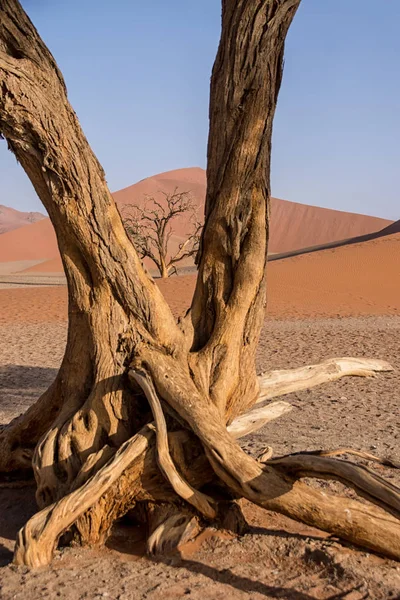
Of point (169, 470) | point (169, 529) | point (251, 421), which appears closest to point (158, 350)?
point (169, 470)

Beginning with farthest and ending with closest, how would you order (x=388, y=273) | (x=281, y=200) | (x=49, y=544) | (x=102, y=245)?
(x=281, y=200) → (x=388, y=273) → (x=102, y=245) → (x=49, y=544)

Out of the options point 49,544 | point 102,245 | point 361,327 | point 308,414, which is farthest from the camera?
point 361,327

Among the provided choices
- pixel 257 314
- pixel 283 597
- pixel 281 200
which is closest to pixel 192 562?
pixel 283 597

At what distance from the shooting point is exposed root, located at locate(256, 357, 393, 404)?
18.4 feet

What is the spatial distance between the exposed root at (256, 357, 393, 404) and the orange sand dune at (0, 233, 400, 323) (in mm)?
10266

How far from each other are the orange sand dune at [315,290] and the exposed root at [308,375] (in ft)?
33.7

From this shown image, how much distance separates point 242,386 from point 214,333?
0.47 meters

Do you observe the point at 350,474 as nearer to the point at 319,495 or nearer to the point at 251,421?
the point at 319,495

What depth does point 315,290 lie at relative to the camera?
2255 cm

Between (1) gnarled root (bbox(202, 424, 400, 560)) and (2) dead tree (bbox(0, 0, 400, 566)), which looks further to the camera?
(2) dead tree (bbox(0, 0, 400, 566))

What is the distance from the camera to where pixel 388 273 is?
25.6m

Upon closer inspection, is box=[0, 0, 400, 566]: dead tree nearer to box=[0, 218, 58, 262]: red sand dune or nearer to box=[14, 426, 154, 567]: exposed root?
box=[14, 426, 154, 567]: exposed root

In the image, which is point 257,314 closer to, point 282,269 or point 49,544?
point 49,544

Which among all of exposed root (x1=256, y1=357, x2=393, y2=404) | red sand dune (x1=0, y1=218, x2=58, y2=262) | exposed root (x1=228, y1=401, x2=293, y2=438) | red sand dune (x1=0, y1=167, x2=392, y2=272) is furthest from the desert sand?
red sand dune (x1=0, y1=167, x2=392, y2=272)
